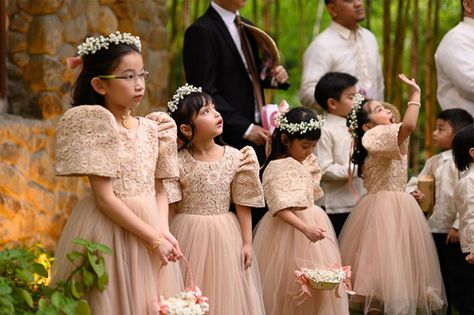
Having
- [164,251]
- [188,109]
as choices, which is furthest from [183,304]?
[188,109]

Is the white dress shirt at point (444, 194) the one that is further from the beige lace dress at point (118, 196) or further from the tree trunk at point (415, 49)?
the beige lace dress at point (118, 196)

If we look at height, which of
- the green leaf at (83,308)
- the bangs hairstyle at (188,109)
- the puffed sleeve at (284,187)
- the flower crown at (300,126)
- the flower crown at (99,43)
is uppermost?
the flower crown at (99,43)

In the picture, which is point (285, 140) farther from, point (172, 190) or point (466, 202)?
point (466, 202)

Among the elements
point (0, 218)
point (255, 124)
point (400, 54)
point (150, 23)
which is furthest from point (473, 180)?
point (150, 23)

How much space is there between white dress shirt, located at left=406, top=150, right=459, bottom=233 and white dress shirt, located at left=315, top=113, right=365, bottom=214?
0.50 meters

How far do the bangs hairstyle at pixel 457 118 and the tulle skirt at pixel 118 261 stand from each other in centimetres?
229

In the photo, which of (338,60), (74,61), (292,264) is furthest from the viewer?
(338,60)

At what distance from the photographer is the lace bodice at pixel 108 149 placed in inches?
138

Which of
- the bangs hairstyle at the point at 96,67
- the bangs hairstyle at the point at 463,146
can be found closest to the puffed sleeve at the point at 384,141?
the bangs hairstyle at the point at 463,146

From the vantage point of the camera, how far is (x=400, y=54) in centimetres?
698

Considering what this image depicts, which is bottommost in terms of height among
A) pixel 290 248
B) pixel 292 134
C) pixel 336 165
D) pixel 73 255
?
pixel 290 248

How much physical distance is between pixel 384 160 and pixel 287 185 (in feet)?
2.46

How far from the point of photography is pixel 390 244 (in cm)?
500

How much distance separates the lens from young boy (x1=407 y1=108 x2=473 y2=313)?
5262mm
